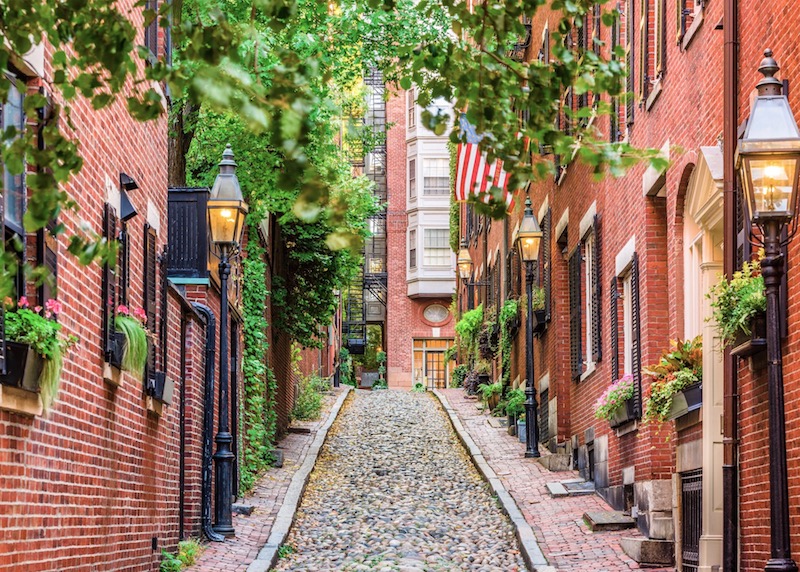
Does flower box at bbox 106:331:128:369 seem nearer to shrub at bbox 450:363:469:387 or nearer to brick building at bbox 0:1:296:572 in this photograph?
brick building at bbox 0:1:296:572

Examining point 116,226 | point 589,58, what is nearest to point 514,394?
point 116,226

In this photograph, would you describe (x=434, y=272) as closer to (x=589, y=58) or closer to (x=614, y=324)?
(x=614, y=324)

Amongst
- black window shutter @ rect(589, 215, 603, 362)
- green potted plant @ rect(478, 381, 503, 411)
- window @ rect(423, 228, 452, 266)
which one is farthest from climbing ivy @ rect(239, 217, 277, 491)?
window @ rect(423, 228, 452, 266)

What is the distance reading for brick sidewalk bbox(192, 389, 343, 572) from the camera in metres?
14.2

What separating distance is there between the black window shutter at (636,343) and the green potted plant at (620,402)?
17 centimetres

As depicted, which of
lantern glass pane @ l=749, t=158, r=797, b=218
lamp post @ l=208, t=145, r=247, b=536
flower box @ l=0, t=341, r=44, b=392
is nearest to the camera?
flower box @ l=0, t=341, r=44, b=392

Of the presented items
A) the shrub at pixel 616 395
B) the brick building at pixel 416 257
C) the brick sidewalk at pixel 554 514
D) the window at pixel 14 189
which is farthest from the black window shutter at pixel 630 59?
the brick building at pixel 416 257

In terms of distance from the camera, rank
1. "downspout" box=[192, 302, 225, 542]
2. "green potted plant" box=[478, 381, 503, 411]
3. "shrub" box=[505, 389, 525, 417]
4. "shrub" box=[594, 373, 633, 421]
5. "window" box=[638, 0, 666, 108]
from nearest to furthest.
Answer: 1. "window" box=[638, 0, 666, 108]
2. "shrub" box=[594, 373, 633, 421]
3. "downspout" box=[192, 302, 225, 542]
4. "shrub" box=[505, 389, 525, 417]
5. "green potted plant" box=[478, 381, 503, 411]

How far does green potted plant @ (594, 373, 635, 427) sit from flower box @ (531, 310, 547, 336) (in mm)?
7078

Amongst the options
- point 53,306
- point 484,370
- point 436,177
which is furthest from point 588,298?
point 436,177

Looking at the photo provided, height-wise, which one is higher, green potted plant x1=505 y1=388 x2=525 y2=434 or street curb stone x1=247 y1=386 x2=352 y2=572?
green potted plant x1=505 y1=388 x2=525 y2=434

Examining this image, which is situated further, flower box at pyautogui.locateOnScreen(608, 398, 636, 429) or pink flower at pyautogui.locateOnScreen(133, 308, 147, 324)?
→ flower box at pyautogui.locateOnScreen(608, 398, 636, 429)

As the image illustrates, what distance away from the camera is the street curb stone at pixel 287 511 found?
1438 cm

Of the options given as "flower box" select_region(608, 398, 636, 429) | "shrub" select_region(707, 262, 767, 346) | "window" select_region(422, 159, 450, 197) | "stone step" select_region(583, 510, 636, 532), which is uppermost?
"window" select_region(422, 159, 450, 197)
